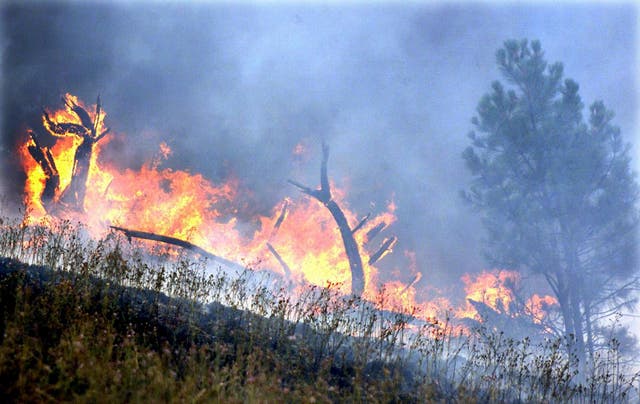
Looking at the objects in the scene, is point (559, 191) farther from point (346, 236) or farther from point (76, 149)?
point (76, 149)

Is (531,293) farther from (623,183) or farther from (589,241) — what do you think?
(623,183)

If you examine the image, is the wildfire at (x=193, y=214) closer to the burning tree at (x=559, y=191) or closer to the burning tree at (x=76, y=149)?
the burning tree at (x=76, y=149)

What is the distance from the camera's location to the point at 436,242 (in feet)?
63.8

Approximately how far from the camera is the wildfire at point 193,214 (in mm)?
15719

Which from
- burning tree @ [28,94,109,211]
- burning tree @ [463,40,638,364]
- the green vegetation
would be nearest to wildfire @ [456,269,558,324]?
burning tree @ [463,40,638,364]

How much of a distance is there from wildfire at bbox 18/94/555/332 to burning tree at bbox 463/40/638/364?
1659 millimetres

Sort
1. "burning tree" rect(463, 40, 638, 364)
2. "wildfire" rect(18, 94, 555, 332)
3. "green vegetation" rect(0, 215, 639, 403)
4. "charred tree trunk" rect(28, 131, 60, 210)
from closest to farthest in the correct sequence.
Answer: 1. "green vegetation" rect(0, 215, 639, 403)
2. "burning tree" rect(463, 40, 638, 364)
3. "wildfire" rect(18, 94, 555, 332)
4. "charred tree trunk" rect(28, 131, 60, 210)

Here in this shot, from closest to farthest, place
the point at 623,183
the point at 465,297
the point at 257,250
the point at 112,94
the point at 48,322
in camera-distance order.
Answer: the point at 48,322, the point at 623,183, the point at 257,250, the point at 465,297, the point at 112,94

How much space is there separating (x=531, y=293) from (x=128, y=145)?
1487 cm

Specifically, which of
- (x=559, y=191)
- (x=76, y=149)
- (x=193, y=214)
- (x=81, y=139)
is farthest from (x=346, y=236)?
(x=81, y=139)

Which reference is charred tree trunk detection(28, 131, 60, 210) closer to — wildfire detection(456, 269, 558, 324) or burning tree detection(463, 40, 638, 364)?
burning tree detection(463, 40, 638, 364)

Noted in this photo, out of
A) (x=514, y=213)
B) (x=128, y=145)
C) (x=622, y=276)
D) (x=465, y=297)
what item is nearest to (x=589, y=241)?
(x=622, y=276)

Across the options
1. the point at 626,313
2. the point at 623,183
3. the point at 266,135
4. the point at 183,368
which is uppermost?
the point at 266,135

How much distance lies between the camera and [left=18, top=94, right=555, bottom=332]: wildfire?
1572 cm
